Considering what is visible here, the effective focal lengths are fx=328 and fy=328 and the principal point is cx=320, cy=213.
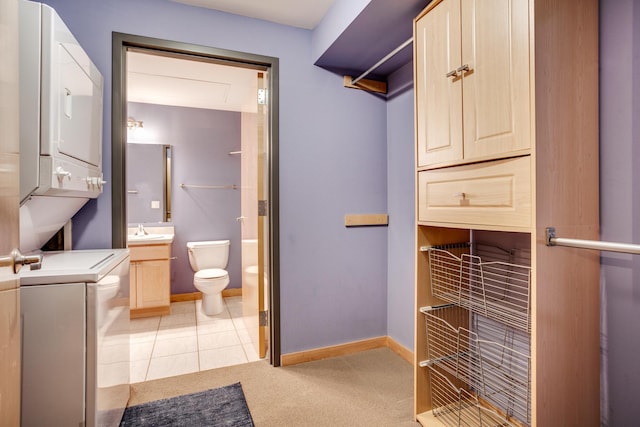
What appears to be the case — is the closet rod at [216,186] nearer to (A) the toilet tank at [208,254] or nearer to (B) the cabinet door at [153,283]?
(A) the toilet tank at [208,254]

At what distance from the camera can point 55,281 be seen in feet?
3.91

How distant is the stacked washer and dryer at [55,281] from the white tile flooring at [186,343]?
Answer: 0.92 metres

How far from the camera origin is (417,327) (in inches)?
67.6

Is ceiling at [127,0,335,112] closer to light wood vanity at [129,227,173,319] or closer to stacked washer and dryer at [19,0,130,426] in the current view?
stacked washer and dryer at [19,0,130,426]

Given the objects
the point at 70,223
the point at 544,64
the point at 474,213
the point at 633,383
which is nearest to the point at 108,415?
the point at 70,223

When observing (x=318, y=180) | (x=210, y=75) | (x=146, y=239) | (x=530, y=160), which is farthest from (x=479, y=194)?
(x=146, y=239)

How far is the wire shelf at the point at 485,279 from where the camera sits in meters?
1.56

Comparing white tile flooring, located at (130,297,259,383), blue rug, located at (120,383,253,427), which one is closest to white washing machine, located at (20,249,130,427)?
blue rug, located at (120,383,253,427)

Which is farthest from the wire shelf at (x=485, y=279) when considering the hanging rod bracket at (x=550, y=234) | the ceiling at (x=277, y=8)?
the ceiling at (x=277, y=8)

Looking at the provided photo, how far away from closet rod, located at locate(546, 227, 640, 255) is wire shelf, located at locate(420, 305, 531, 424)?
668 millimetres

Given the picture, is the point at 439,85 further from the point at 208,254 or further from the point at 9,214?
the point at 208,254

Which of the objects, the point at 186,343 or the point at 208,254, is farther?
the point at 208,254

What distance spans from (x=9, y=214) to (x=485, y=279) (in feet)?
6.32

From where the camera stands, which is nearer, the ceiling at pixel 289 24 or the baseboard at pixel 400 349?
the ceiling at pixel 289 24
